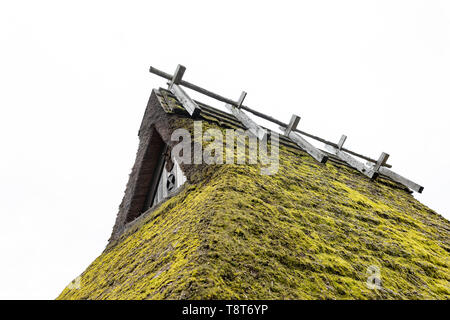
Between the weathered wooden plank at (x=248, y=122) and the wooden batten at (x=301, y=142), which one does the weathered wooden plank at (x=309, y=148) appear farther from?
the weathered wooden plank at (x=248, y=122)

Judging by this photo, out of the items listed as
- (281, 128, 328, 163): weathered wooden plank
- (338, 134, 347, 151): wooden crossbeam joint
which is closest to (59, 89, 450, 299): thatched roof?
(281, 128, 328, 163): weathered wooden plank

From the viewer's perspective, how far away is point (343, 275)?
192 centimetres

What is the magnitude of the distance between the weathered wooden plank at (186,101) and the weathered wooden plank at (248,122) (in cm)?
92

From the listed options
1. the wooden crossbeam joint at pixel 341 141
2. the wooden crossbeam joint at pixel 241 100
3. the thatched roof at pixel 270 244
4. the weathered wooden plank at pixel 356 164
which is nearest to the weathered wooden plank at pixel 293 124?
the wooden crossbeam joint at pixel 241 100

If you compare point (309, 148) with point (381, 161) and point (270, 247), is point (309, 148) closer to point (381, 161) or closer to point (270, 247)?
point (381, 161)

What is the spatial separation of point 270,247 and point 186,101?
269 cm

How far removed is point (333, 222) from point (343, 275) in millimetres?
751

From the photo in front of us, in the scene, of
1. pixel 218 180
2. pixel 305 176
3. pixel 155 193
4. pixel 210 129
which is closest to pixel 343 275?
pixel 218 180

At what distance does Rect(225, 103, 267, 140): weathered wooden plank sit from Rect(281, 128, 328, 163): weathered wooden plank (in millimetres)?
895

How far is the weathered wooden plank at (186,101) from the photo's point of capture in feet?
12.0

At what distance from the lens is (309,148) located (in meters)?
4.69

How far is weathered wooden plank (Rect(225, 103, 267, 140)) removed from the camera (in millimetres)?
4184

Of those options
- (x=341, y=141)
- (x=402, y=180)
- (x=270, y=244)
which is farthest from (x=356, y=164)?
(x=270, y=244)
